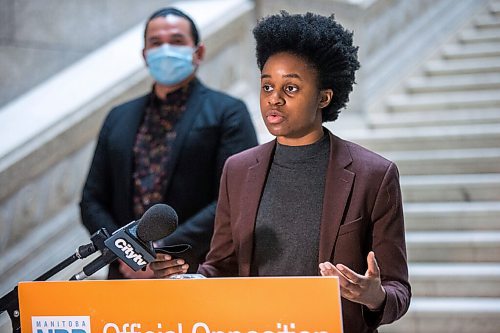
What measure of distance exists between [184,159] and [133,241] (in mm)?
1459

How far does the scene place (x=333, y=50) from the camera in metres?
2.25

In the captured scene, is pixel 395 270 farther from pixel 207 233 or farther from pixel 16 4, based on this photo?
pixel 16 4

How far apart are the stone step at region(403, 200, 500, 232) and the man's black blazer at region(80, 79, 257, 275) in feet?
6.66

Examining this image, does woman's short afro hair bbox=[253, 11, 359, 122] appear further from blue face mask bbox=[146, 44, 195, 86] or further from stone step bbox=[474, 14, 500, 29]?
stone step bbox=[474, 14, 500, 29]

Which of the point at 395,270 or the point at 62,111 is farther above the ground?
the point at 62,111

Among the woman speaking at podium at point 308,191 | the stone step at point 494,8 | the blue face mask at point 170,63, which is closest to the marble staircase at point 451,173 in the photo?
the stone step at point 494,8

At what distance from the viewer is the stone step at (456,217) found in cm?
507

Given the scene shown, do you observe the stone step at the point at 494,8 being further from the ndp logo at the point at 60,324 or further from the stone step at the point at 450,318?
the ndp logo at the point at 60,324

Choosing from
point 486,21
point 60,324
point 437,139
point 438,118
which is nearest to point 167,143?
point 60,324

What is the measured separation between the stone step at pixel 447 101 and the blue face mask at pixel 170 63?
2997mm

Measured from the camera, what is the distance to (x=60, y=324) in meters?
1.94

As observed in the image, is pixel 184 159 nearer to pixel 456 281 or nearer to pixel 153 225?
pixel 153 225

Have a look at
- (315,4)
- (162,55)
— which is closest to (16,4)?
(315,4)

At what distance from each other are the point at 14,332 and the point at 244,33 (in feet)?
13.5
